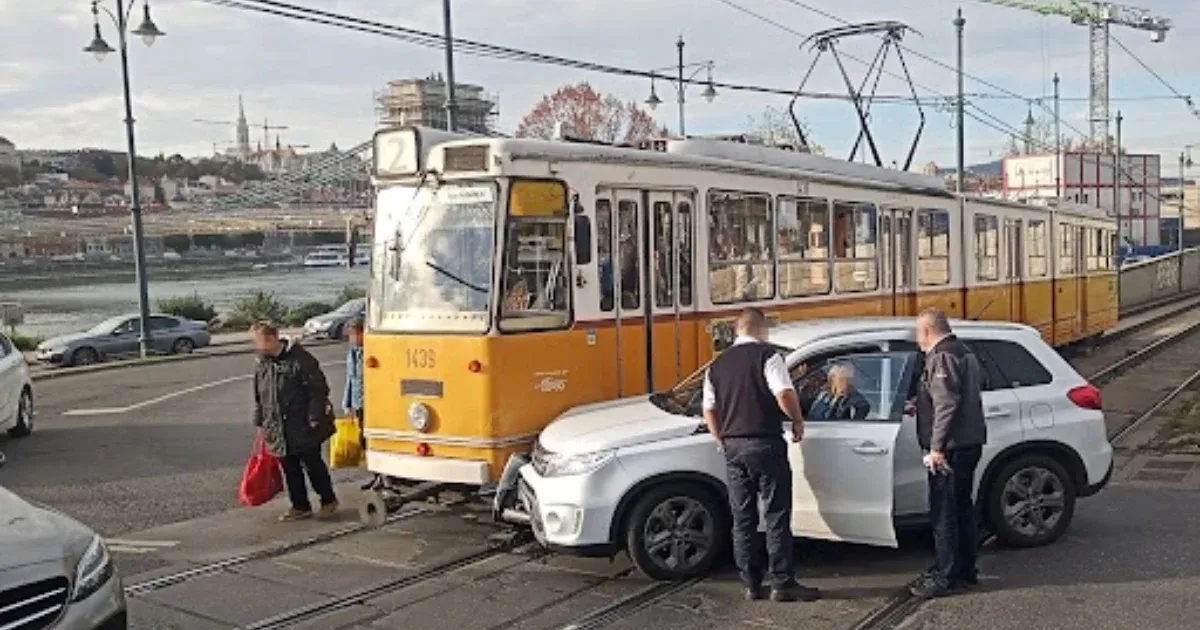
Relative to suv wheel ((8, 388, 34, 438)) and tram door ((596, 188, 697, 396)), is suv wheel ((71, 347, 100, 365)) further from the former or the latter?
tram door ((596, 188, 697, 396))

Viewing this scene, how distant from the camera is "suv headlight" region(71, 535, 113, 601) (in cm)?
518

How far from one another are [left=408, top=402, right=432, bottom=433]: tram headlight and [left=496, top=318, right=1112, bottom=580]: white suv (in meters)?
0.88

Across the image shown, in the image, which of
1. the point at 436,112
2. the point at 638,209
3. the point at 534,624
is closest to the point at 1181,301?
the point at 436,112

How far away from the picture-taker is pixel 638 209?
9.68 metres

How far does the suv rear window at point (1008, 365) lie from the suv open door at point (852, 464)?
581 mm

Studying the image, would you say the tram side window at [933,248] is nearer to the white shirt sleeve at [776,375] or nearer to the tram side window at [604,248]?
the tram side window at [604,248]

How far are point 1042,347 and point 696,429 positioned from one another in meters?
2.57

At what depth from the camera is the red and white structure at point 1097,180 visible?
7462cm

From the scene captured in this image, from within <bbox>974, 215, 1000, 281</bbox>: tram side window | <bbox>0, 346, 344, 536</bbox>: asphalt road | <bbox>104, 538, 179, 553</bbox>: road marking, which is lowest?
<bbox>0, 346, 344, 536</bbox>: asphalt road

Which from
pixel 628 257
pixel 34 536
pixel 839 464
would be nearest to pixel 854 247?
pixel 628 257

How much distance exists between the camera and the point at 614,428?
24.6 feet

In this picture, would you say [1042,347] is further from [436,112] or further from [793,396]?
[436,112]

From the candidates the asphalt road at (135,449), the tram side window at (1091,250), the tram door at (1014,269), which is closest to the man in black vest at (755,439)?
the asphalt road at (135,449)

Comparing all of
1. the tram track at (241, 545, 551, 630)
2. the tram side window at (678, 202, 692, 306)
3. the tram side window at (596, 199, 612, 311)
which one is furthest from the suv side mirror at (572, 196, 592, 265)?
the tram track at (241, 545, 551, 630)
